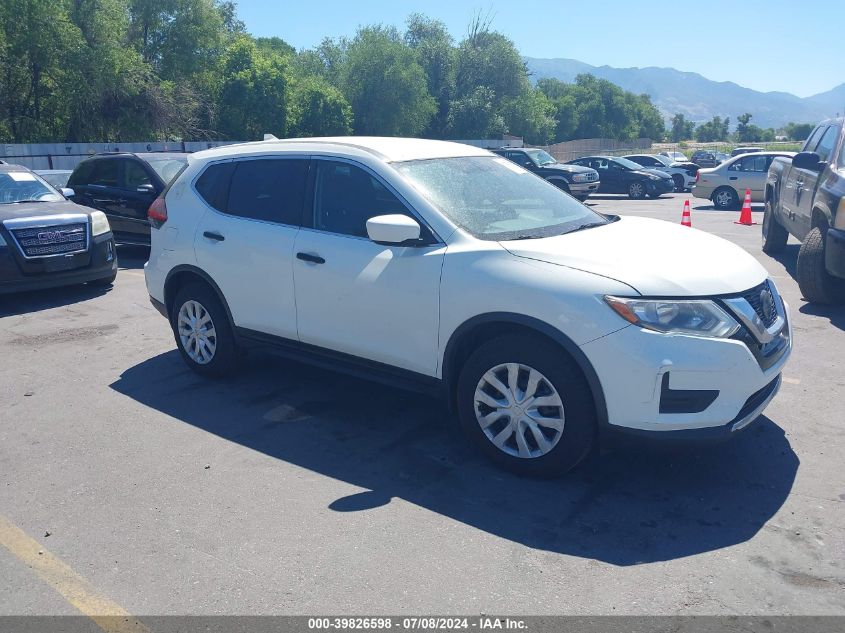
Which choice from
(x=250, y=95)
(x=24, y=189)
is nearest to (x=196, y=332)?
(x=24, y=189)

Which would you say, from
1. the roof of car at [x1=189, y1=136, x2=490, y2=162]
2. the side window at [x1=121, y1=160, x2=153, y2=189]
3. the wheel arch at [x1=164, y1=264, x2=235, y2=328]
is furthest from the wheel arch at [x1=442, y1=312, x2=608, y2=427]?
the side window at [x1=121, y1=160, x2=153, y2=189]

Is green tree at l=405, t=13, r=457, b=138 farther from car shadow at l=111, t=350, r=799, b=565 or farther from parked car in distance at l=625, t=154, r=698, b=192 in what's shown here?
car shadow at l=111, t=350, r=799, b=565

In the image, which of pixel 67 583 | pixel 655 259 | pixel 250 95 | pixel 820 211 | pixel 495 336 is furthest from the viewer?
pixel 250 95

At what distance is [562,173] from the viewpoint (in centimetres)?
2259

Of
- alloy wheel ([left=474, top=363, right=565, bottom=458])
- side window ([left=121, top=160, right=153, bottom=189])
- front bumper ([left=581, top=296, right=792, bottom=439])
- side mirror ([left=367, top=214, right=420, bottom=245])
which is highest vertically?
side mirror ([left=367, top=214, right=420, bottom=245])

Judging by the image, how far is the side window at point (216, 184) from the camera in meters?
5.79

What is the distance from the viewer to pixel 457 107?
5925 centimetres

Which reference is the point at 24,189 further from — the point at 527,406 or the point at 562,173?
the point at 562,173

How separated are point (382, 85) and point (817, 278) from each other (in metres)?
46.5

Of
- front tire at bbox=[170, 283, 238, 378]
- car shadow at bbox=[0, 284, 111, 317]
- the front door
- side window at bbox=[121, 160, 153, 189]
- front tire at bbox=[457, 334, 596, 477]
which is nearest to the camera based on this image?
front tire at bbox=[457, 334, 596, 477]

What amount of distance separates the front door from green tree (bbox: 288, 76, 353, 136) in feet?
132

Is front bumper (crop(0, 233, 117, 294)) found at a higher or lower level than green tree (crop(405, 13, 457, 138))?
lower

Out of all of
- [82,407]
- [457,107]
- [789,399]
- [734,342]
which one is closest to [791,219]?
[789,399]

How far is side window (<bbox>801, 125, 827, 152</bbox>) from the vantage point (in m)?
9.54
